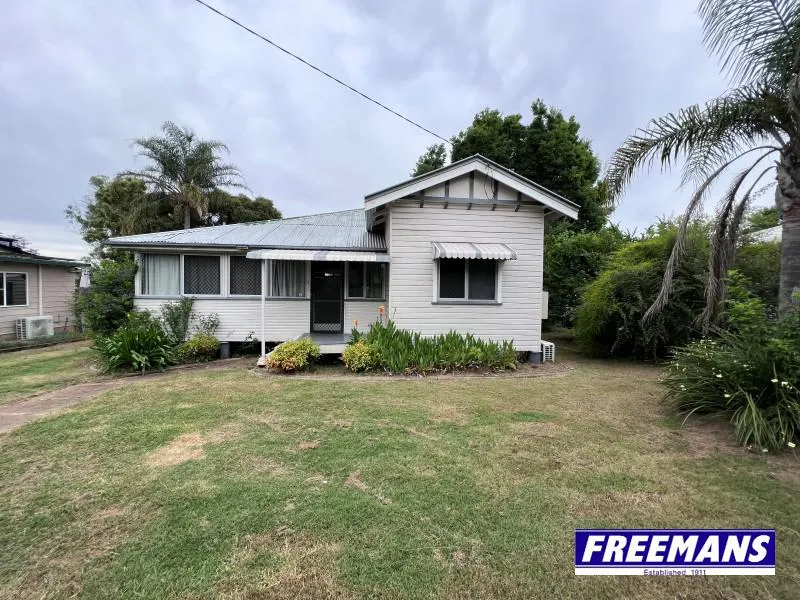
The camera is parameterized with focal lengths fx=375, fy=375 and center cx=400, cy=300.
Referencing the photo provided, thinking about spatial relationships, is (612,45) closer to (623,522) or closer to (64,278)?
(623,522)

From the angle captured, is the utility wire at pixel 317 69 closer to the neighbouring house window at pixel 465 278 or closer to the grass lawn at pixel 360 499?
the neighbouring house window at pixel 465 278

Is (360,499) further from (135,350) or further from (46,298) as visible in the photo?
(46,298)

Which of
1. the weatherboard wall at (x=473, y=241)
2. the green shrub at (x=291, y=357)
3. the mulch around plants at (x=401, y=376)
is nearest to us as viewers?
the mulch around plants at (x=401, y=376)

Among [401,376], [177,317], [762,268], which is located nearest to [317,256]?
[401,376]

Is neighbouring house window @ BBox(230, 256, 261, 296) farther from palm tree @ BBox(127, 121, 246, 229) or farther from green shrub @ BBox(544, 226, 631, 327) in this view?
palm tree @ BBox(127, 121, 246, 229)

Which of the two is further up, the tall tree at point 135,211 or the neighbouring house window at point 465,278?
the tall tree at point 135,211

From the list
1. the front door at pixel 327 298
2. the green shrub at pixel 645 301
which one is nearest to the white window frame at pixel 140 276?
the front door at pixel 327 298

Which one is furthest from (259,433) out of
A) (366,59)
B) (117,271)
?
(366,59)

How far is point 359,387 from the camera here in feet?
23.9

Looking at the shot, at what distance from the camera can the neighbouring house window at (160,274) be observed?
416 inches

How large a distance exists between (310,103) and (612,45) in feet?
28.8

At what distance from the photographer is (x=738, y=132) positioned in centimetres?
559

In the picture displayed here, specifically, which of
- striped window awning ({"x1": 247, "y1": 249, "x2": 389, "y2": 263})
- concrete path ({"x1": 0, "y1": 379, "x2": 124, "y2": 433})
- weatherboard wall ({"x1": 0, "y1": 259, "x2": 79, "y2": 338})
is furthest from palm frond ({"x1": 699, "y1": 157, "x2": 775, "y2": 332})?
weatherboard wall ({"x1": 0, "y1": 259, "x2": 79, "y2": 338})

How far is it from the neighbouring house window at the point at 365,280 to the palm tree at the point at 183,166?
53.8 feet
